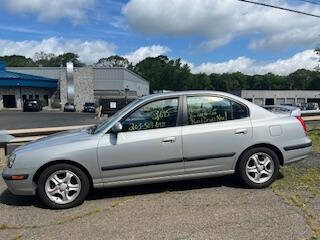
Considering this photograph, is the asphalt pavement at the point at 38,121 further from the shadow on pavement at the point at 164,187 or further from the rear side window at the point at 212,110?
the rear side window at the point at 212,110

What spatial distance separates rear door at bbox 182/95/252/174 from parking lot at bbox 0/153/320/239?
0.45m

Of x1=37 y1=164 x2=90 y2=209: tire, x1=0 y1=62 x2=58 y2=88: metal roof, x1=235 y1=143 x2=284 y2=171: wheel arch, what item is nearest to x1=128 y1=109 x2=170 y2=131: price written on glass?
x1=37 y1=164 x2=90 y2=209: tire

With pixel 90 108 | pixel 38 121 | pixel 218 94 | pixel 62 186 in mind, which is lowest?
pixel 62 186

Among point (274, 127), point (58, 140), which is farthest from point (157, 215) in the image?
point (274, 127)

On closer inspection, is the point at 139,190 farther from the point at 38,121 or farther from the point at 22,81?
the point at 22,81

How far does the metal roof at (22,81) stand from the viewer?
60656 mm

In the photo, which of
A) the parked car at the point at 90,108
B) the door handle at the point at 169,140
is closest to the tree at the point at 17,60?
the parked car at the point at 90,108

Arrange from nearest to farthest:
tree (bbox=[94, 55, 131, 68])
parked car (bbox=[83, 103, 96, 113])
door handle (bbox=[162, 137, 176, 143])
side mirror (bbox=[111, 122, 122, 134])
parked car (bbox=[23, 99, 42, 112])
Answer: side mirror (bbox=[111, 122, 122, 134]) < door handle (bbox=[162, 137, 176, 143]) < parked car (bbox=[23, 99, 42, 112]) < parked car (bbox=[83, 103, 96, 113]) < tree (bbox=[94, 55, 131, 68])

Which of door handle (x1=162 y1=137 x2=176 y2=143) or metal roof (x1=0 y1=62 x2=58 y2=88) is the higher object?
metal roof (x1=0 y1=62 x2=58 y2=88)

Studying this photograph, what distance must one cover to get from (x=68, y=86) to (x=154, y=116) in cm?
6175

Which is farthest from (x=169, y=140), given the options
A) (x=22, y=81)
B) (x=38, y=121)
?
(x=22, y=81)

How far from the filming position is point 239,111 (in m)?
6.46

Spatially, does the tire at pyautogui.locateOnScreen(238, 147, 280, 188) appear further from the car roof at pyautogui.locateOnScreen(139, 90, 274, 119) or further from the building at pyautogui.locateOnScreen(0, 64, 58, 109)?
the building at pyautogui.locateOnScreen(0, 64, 58, 109)

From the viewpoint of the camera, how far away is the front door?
586 cm
